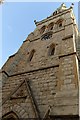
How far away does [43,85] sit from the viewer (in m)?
9.13

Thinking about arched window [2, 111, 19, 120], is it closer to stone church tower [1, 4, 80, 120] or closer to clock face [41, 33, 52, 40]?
stone church tower [1, 4, 80, 120]

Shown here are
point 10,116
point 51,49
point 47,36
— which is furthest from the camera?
point 47,36

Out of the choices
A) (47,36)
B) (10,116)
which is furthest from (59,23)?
(10,116)

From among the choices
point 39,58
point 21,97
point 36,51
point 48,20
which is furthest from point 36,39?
point 21,97

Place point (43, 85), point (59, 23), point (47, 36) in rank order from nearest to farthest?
point (43, 85)
point (47, 36)
point (59, 23)

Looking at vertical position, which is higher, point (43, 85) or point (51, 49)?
point (51, 49)

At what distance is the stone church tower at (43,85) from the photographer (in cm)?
646

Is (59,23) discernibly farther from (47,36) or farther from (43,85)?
(43,85)

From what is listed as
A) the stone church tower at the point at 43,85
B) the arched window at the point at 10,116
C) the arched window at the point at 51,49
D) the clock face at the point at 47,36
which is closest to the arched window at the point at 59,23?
the clock face at the point at 47,36

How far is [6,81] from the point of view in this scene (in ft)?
37.0

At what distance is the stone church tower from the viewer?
6.46m

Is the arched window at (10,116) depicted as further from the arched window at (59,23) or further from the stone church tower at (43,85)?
the arched window at (59,23)

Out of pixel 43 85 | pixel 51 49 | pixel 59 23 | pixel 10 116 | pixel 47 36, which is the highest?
pixel 59 23

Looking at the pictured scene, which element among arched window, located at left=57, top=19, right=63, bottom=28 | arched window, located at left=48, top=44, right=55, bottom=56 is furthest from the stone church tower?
arched window, located at left=57, top=19, right=63, bottom=28
